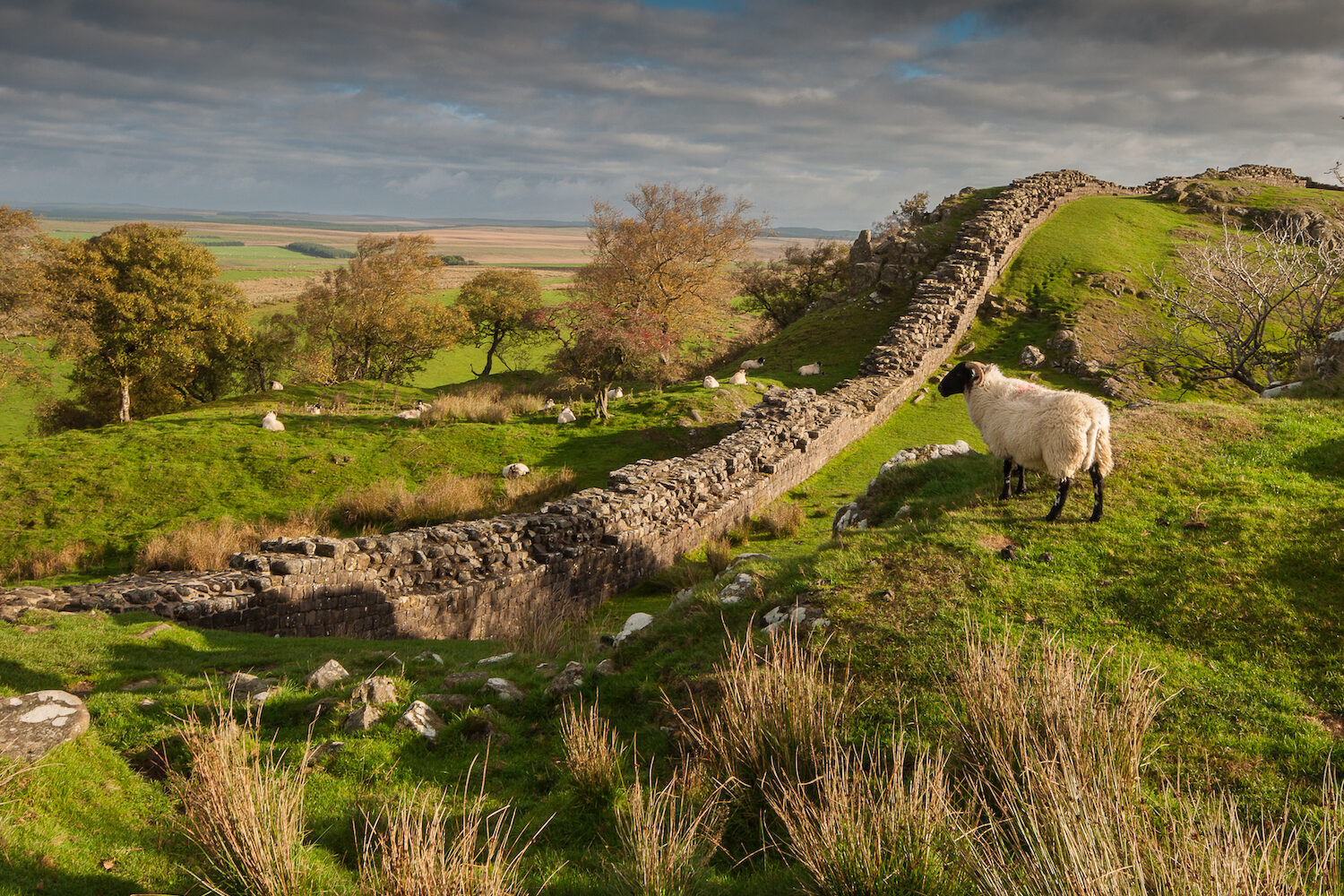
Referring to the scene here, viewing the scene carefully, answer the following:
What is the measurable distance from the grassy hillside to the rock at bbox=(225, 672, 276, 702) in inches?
9.6

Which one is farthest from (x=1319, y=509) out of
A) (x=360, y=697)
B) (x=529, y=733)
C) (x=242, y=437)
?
(x=242, y=437)

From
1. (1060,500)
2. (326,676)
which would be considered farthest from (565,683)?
(1060,500)

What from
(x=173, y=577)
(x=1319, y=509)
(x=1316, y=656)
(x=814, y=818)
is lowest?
(x=173, y=577)

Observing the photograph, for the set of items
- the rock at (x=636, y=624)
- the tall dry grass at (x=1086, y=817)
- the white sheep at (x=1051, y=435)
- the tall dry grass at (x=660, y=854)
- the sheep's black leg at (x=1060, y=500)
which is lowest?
the rock at (x=636, y=624)

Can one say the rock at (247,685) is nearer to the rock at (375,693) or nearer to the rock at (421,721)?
the rock at (375,693)

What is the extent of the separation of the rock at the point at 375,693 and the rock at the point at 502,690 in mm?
1041

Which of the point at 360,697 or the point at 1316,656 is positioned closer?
the point at 1316,656

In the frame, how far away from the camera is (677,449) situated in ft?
73.7

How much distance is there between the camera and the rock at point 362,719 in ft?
23.6

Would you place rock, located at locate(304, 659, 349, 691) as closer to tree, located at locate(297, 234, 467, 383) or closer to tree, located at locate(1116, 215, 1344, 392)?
tree, located at locate(1116, 215, 1344, 392)

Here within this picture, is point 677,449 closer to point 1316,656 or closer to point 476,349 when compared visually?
point 1316,656

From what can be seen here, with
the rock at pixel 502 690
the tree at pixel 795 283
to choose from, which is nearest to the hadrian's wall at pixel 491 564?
the rock at pixel 502 690

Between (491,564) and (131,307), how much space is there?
27304 mm

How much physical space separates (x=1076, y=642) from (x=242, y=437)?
23.5 m
